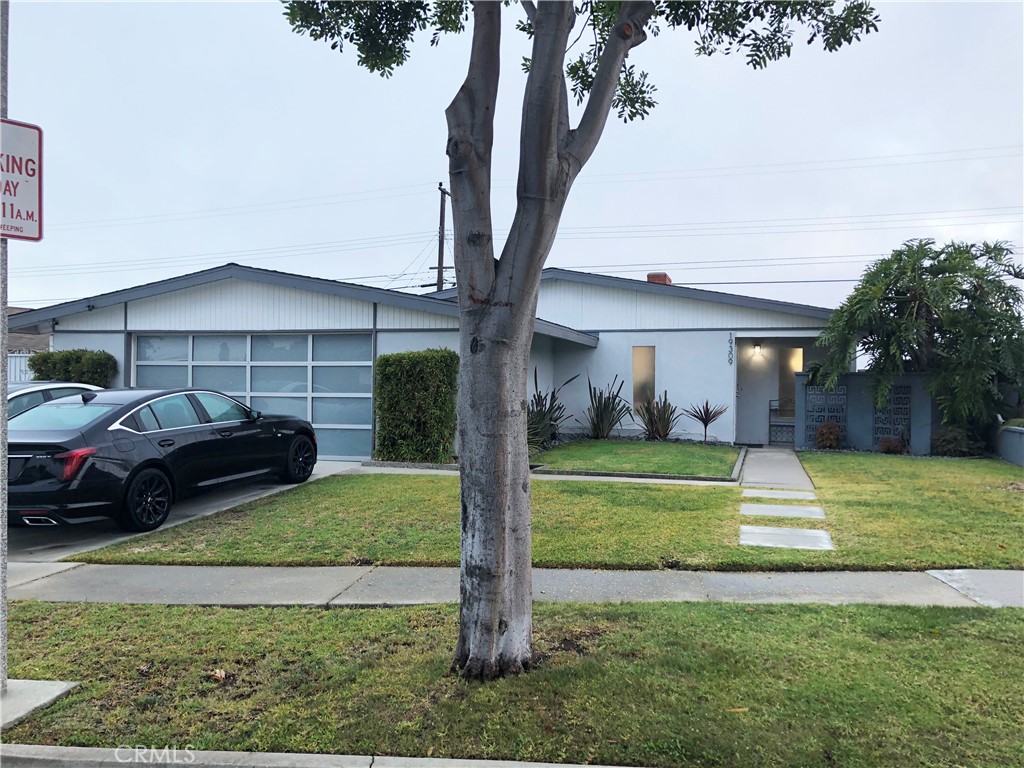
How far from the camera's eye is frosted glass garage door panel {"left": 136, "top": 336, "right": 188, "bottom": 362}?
47.8 feet

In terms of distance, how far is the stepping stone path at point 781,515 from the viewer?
6.82 metres

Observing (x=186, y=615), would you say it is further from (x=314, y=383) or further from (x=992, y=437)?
(x=992, y=437)

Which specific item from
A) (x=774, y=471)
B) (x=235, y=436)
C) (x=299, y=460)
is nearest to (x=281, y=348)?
(x=299, y=460)

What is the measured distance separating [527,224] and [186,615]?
11.7ft

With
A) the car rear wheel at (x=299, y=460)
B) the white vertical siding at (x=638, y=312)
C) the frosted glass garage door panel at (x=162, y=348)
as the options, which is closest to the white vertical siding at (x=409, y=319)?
the car rear wheel at (x=299, y=460)

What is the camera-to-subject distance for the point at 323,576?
19.2ft

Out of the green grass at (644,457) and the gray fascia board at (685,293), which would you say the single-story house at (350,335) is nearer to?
the gray fascia board at (685,293)

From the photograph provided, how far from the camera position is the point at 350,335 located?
45.1 feet

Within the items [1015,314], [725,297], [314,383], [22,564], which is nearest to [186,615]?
[22,564]

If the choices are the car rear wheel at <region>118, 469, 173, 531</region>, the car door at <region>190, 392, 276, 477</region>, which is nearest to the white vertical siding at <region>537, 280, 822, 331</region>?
the car door at <region>190, 392, 276, 477</region>

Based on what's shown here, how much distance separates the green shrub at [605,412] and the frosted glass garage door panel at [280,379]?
7009 mm

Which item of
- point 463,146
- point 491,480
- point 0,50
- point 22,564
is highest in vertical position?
point 0,50

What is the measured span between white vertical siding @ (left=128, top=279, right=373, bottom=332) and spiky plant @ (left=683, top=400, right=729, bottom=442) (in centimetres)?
823

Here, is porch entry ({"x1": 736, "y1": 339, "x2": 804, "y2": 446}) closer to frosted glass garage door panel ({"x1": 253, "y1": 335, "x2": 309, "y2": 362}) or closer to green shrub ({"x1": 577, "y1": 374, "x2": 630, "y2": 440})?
Answer: green shrub ({"x1": 577, "y1": 374, "x2": 630, "y2": 440})
